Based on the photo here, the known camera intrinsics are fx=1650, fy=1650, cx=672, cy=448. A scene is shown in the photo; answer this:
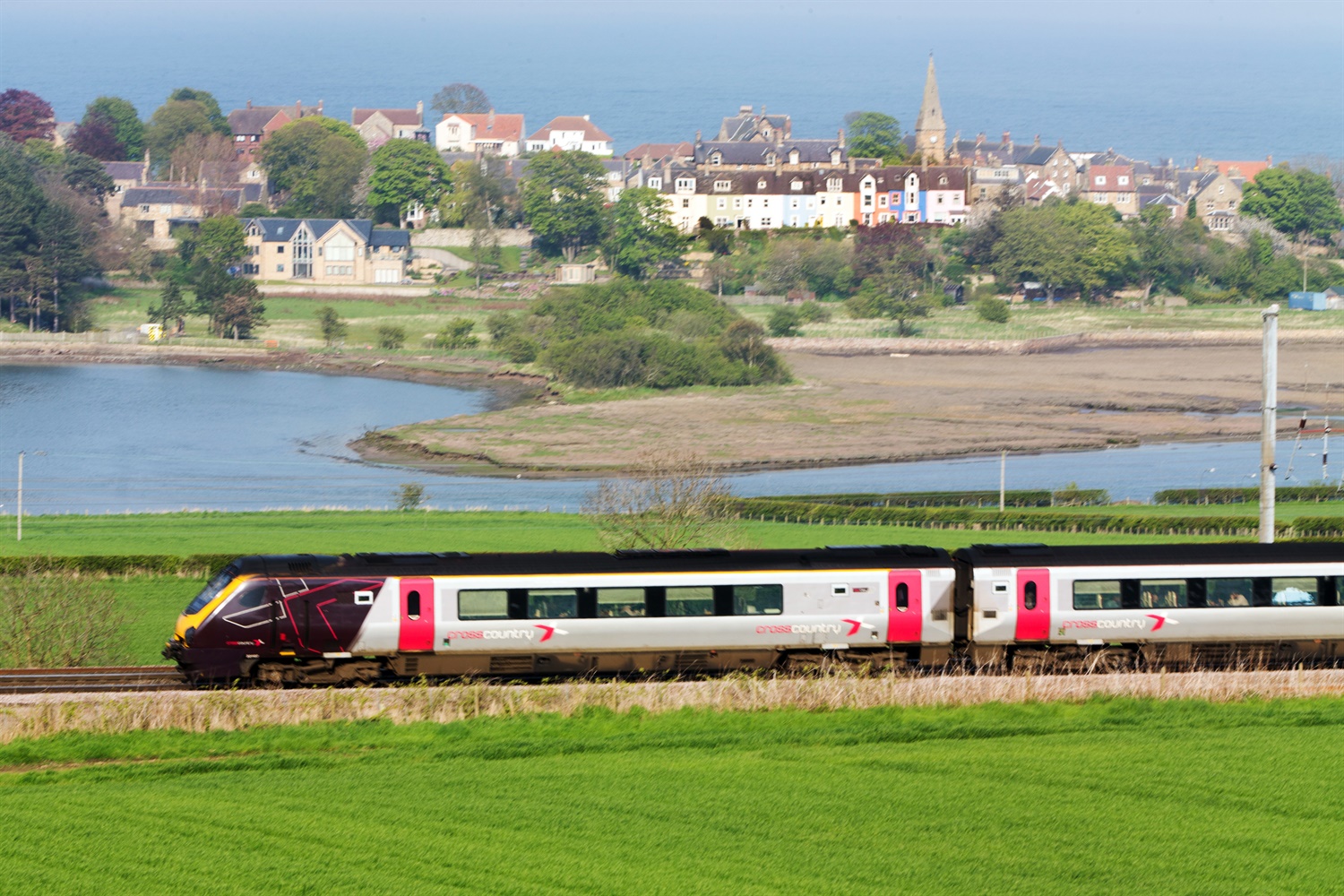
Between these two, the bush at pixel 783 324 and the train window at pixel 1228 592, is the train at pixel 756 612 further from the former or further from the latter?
the bush at pixel 783 324

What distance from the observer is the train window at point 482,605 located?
87.4 feet

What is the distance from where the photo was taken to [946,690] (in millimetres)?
25078

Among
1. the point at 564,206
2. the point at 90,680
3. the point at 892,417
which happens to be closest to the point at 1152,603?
the point at 90,680

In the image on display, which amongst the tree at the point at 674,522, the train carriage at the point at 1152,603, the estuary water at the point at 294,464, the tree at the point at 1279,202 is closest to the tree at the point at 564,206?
the estuary water at the point at 294,464

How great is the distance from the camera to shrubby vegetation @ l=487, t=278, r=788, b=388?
354 feet

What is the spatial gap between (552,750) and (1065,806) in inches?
269

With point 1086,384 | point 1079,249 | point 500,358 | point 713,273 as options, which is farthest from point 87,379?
point 1079,249

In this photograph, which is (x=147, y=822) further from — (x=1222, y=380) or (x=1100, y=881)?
(x=1222, y=380)

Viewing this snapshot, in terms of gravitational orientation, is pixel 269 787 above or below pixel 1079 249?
below

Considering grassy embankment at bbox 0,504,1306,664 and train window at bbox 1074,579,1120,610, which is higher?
train window at bbox 1074,579,1120,610

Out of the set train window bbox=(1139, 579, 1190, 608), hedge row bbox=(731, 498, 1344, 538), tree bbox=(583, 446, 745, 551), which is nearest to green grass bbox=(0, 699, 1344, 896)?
train window bbox=(1139, 579, 1190, 608)

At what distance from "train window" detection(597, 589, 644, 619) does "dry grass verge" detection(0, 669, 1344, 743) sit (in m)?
1.18

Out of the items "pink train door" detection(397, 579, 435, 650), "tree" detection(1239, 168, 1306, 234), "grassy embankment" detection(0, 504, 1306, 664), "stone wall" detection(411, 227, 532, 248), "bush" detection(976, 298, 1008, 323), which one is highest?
"tree" detection(1239, 168, 1306, 234)

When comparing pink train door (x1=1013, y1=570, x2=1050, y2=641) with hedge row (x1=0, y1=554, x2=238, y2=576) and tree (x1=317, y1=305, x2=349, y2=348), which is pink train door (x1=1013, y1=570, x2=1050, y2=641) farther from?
tree (x1=317, y1=305, x2=349, y2=348)
